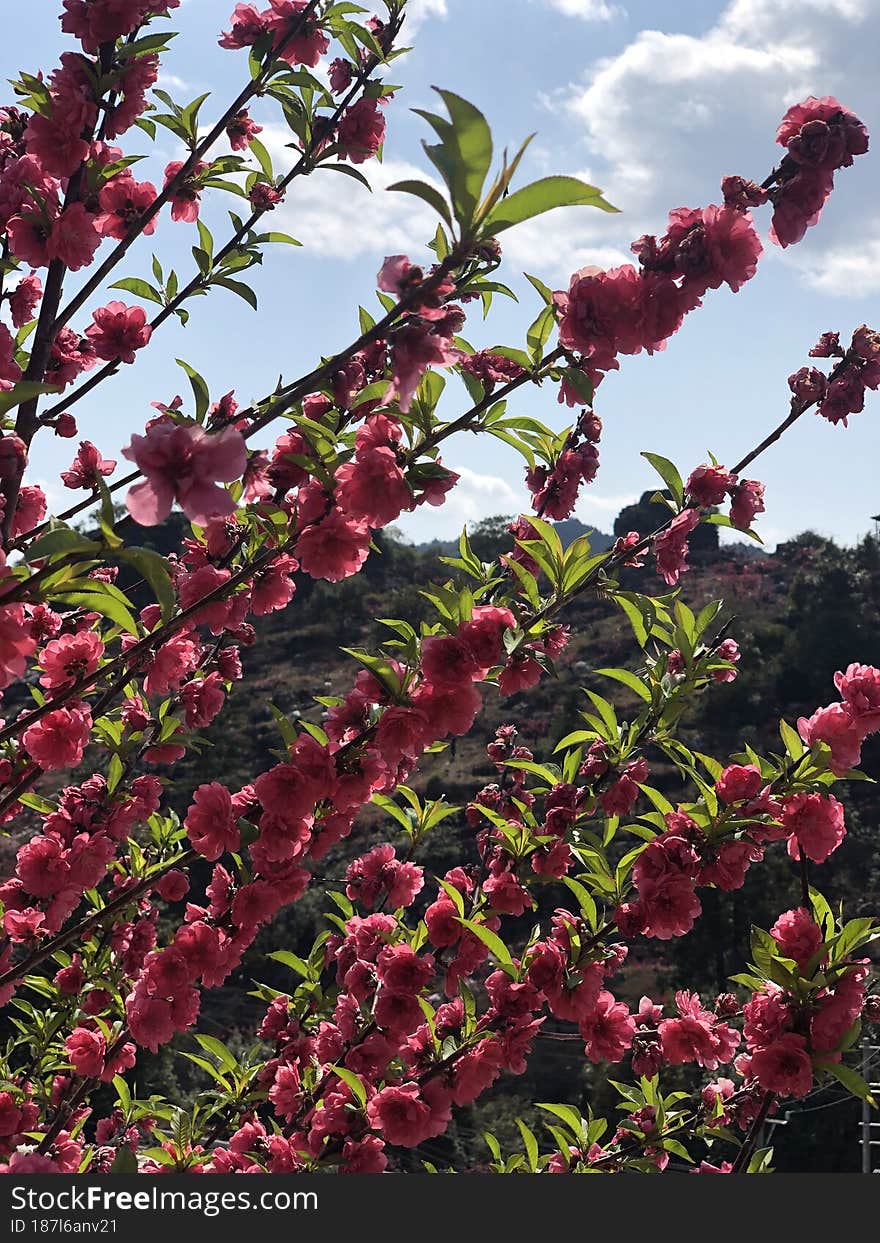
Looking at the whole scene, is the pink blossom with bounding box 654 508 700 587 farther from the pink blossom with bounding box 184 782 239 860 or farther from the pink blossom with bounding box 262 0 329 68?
the pink blossom with bounding box 262 0 329 68

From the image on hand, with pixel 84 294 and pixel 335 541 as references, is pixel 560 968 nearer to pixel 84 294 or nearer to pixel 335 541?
pixel 335 541

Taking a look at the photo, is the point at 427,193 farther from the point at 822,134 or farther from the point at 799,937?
the point at 799,937

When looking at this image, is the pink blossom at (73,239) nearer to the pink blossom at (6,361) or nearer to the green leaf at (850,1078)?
the pink blossom at (6,361)

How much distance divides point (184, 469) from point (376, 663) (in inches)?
25.1

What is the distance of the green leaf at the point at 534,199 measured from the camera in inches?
48.0

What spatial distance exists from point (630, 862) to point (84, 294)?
5.99ft

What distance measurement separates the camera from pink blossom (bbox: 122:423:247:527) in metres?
1.19

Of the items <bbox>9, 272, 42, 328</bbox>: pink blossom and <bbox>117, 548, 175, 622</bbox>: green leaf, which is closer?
<bbox>117, 548, 175, 622</bbox>: green leaf

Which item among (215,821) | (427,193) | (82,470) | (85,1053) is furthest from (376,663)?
(85,1053)

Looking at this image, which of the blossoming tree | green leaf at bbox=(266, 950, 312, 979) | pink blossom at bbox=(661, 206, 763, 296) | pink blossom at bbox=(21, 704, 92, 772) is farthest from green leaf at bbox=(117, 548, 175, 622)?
green leaf at bbox=(266, 950, 312, 979)

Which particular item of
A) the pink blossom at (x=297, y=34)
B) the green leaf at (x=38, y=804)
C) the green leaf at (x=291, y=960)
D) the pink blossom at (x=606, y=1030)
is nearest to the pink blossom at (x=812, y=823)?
the pink blossom at (x=606, y=1030)

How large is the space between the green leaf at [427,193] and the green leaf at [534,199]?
2.5 inches

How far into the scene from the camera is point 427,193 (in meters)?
1.20

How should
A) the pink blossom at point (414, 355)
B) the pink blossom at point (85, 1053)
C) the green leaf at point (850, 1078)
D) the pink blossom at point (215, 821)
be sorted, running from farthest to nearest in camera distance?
the pink blossom at point (85, 1053), the pink blossom at point (215, 821), the green leaf at point (850, 1078), the pink blossom at point (414, 355)
